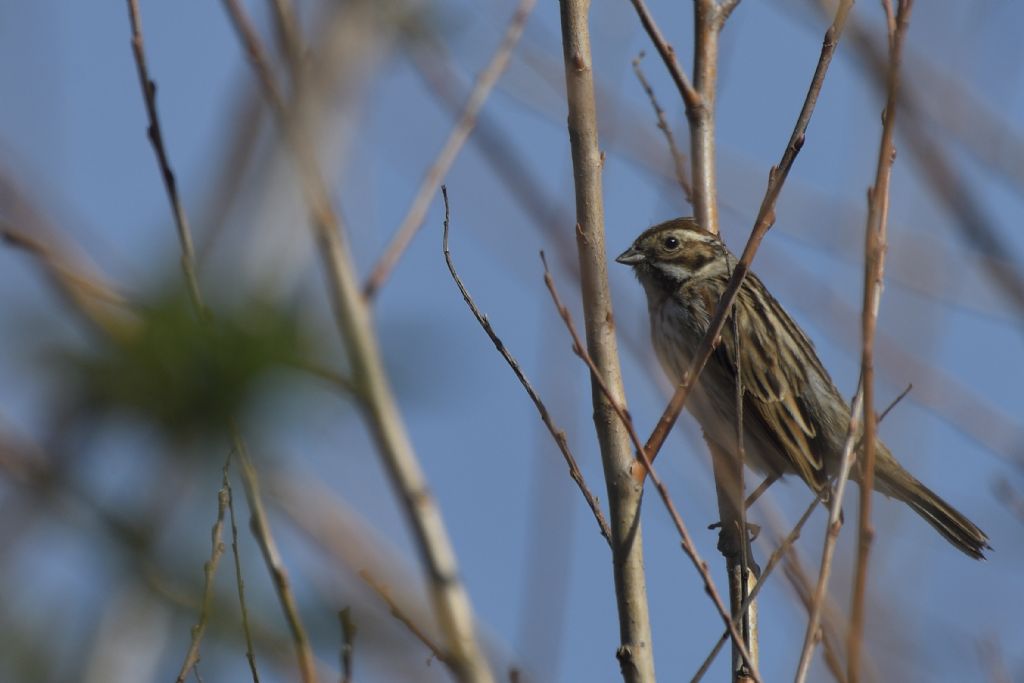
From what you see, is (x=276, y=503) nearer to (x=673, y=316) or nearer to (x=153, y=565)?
(x=153, y=565)

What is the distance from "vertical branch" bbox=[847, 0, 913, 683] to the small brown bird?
118 inches

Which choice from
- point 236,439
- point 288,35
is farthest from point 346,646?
point 288,35

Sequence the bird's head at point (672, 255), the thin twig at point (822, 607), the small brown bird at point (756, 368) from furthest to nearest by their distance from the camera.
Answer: the bird's head at point (672, 255)
the small brown bird at point (756, 368)
the thin twig at point (822, 607)

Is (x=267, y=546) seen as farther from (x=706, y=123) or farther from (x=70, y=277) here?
(x=706, y=123)

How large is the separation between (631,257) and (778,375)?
0.95 m

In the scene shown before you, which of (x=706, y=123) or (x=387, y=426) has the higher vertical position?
(x=706, y=123)

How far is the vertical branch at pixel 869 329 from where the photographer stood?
242cm

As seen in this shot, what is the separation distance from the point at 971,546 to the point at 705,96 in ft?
7.62

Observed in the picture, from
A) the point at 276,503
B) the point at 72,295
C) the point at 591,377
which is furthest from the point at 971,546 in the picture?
the point at 72,295

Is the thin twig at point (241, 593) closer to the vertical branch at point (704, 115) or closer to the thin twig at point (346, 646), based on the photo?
the thin twig at point (346, 646)

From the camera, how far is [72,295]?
7.04 ft

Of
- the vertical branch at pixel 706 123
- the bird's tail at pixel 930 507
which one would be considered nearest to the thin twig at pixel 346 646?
the vertical branch at pixel 706 123

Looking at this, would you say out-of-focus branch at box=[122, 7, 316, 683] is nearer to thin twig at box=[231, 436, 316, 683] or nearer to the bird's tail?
thin twig at box=[231, 436, 316, 683]

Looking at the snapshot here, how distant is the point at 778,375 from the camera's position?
6270 millimetres
